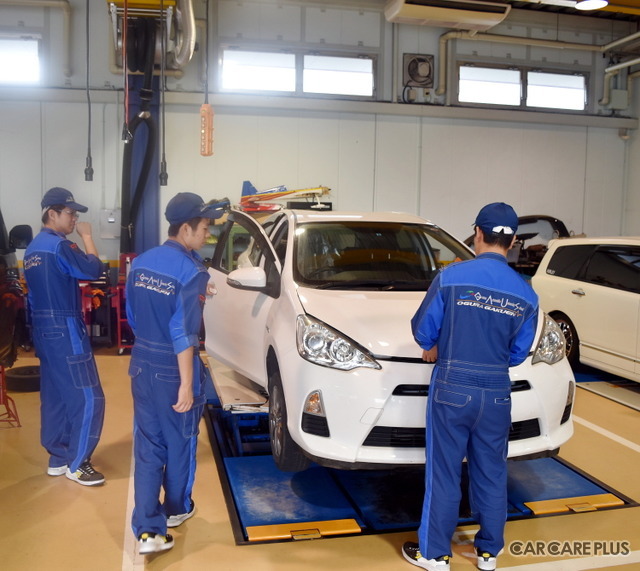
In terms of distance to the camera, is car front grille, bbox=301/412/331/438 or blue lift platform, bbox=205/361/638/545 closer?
car front grille, bbox=301/412/331/438

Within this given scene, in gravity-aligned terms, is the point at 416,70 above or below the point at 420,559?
above

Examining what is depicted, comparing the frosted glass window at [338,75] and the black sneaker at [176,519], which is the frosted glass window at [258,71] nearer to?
the frosted glass window at [338,75]

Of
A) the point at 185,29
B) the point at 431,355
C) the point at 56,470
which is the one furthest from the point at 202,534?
the point at 185,29

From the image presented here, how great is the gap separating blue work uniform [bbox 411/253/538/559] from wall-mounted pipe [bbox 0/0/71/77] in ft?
25.1

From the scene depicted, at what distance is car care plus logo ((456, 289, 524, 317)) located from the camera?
2.76 meters

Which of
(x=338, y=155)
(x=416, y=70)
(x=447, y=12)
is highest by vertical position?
(x=447, y=12)

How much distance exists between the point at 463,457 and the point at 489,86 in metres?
8.47

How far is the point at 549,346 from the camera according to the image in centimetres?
348

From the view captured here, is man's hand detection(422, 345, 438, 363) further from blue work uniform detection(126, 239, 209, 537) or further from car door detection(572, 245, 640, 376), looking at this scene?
car door detection(572, 245, 640, 376)

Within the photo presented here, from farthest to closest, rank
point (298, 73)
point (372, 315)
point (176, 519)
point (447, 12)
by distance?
point (298, 73), point (447, 12), point (372, 315), point (176, 519)

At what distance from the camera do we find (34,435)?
482 centimetres

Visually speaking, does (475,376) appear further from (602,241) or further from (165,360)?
(602,241)

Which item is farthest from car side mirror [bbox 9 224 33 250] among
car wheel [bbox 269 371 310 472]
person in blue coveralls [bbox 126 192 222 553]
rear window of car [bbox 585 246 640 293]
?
rear window of car [bbox 585 246 640 293]

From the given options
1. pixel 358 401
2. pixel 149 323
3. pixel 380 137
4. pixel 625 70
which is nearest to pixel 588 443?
pixel 358 401
